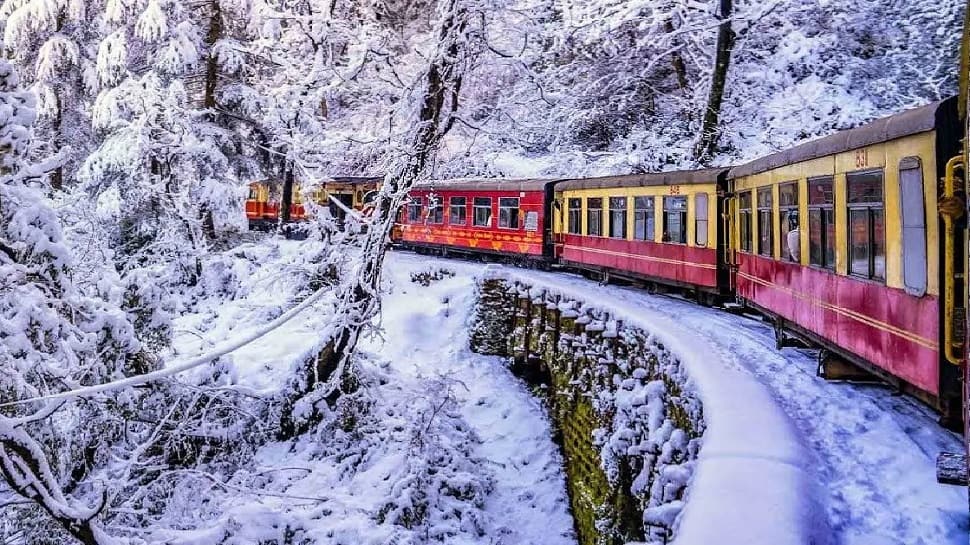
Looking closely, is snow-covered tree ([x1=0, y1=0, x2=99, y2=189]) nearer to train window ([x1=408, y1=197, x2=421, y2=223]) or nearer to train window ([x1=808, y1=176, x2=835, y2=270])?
train window ([x1=408, y1=197, x2=421, y2=223])

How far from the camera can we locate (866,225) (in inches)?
244

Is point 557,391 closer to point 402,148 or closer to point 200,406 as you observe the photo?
point 402,148

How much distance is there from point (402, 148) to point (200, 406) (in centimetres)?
439

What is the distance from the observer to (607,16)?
74.6 feet

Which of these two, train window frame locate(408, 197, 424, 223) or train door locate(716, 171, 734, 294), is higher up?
train window frame locate(408, 197, 424, 223)

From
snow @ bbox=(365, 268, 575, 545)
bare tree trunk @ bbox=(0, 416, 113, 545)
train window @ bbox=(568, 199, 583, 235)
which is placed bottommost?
snow @ bbox=(365, 268, 575, 545)

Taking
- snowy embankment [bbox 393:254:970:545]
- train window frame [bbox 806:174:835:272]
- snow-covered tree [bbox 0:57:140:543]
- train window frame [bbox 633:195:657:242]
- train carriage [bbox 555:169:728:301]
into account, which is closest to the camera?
snowy embankment [bbox 393:254:970:545]

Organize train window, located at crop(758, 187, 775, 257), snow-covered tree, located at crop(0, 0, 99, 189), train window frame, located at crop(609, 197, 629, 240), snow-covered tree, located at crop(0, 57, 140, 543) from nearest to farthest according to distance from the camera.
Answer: snow-covered tree, located at crop(0, 57, 140, 543)
train window, located at crop(758, 187, 775, 257)
snow-covered tree, located at crop(0, 0, 99, 189)
train window frame, located at crop(609, 197, 629, 240)

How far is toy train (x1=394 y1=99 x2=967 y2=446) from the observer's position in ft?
16.1

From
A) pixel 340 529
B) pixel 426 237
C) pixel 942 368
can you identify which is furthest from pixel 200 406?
pixel 426 237

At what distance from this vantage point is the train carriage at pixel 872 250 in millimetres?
4938

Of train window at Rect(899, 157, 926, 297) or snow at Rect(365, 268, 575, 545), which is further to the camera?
snow at Rect(365, 268, 575, 545)

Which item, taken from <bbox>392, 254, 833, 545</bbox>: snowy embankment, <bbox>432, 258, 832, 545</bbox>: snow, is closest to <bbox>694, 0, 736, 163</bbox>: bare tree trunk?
<bbox>392, 254, 833, 545</bbox>: snowy embankment

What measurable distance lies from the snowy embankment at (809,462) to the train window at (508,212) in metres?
11.4
